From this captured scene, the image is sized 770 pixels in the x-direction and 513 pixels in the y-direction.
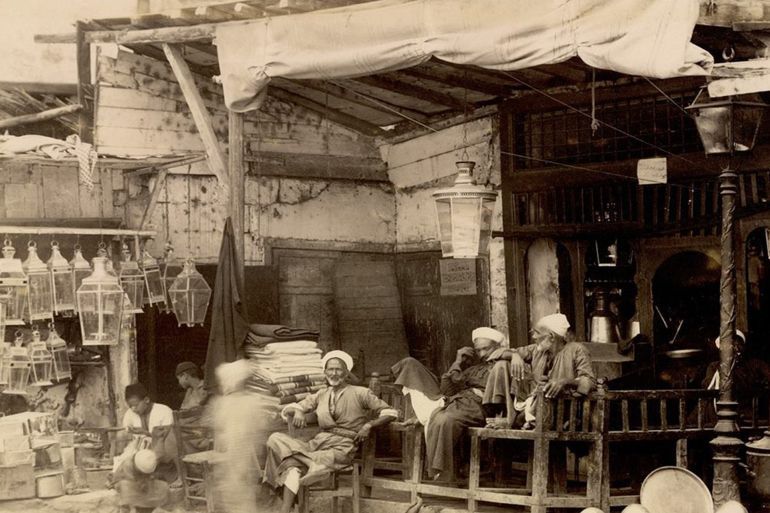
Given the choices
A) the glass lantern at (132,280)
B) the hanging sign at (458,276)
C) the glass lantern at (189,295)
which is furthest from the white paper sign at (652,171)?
the glass lantern at (132,280)

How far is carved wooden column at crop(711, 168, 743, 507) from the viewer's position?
7.92m

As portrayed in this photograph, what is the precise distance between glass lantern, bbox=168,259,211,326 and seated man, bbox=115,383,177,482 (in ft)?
3.15

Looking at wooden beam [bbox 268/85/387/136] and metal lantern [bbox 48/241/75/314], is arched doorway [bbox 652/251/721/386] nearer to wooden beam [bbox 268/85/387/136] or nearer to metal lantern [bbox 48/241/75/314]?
wooden beam [bbox 268/85/387/136]

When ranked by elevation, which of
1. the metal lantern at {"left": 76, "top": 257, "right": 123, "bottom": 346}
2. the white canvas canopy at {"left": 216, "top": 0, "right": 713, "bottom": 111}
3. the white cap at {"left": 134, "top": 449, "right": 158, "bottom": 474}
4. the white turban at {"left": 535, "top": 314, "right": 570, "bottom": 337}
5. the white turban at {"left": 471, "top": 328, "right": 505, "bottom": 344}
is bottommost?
the white cap at {"left": 134, "top": 449, "right": 158, "bottom": 474}

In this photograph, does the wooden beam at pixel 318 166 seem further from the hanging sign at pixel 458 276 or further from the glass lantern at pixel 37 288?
the glass lantern at pixel 37 288

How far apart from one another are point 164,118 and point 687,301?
671 centimetres

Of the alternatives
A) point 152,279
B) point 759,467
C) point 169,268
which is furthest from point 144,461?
point 759,467

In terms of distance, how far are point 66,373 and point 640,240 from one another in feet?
20.7

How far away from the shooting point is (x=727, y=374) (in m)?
8.02

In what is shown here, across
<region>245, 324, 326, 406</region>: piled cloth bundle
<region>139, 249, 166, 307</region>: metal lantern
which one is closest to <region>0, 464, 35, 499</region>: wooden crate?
<region>139, 249, 166, 307</region>: metal lantern

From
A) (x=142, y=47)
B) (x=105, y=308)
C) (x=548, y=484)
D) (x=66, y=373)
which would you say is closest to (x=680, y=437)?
(x=548, y=484)

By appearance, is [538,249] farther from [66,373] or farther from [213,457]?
[66,373]

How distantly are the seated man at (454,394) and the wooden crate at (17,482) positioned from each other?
12.6ft

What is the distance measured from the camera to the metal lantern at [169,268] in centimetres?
1137
